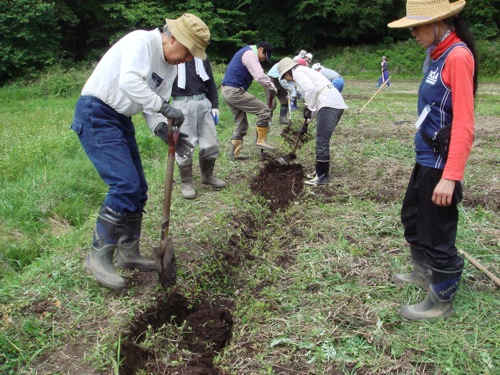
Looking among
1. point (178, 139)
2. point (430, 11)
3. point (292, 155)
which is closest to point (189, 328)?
point (178, 139)

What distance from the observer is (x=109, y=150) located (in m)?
3.19

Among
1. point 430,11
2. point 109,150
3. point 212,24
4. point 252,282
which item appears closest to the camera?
point 430,11

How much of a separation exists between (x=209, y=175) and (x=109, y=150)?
269 cm

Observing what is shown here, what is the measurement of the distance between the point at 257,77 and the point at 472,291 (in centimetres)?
460

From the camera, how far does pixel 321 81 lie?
19.8ft

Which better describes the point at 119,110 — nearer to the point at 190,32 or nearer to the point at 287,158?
A: the point at 190,32

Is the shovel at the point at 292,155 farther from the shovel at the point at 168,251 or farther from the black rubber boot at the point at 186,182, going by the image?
the shovel at the point at 168,251

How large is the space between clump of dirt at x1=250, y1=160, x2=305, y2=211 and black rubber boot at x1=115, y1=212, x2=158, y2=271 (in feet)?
6.69

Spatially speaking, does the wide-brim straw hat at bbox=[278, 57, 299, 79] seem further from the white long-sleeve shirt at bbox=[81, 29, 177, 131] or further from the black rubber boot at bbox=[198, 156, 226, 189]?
the white long-sleeve shirt at bbox=[81, 29, 177, 131]

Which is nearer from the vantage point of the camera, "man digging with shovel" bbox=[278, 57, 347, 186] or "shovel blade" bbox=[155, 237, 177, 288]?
"shovel blade" bbox=[155, 237, 177, 288]

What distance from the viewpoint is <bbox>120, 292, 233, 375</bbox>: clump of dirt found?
2.70 m

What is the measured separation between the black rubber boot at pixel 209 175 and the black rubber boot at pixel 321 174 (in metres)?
1.16

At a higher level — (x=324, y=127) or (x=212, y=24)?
(x=324, y=127)

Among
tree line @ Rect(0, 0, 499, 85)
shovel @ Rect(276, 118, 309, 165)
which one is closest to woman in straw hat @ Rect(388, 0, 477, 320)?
shovel @ Rect(276, 118, 309, 165)
